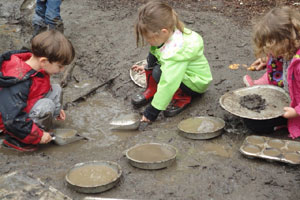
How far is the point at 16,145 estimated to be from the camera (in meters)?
3.29

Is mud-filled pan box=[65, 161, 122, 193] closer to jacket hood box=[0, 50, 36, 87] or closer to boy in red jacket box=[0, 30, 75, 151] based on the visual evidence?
boy in red jacket box=[0, 30, 75, 151]

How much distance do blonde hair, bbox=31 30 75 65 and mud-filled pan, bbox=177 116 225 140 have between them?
1198 mm

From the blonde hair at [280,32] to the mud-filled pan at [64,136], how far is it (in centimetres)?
180

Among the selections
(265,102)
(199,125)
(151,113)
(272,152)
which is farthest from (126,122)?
(272,152)

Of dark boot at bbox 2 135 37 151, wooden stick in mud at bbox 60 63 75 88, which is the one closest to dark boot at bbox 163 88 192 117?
dark boot at bbox 2 135 37 151

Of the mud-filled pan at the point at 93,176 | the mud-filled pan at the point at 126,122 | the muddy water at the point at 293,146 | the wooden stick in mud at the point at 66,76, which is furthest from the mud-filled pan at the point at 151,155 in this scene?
the wooden stick in mud at the point at 66,76

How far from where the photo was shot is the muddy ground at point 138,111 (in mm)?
2732

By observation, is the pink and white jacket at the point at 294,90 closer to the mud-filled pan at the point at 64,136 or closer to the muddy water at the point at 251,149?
the muddy water at the point at 251,149

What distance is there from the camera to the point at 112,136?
3611mm

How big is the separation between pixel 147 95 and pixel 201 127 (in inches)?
35.4

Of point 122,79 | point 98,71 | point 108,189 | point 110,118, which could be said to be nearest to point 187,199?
point 108,189

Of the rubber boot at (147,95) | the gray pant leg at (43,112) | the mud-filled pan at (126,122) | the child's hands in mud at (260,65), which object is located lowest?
the mud-filled pan at (126,122)

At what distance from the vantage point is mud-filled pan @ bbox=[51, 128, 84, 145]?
338 cm

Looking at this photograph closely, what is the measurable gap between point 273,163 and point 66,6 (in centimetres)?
529
